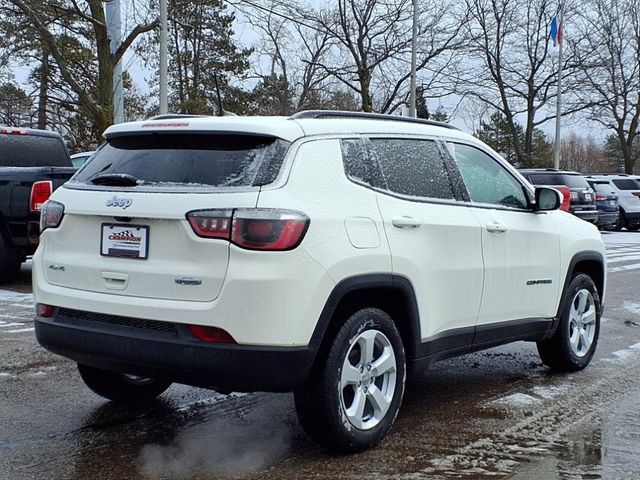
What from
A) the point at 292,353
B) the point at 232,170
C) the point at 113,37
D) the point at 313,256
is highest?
the point at 113,37

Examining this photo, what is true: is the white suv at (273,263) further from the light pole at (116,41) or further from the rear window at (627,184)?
the rear window at (627,184)

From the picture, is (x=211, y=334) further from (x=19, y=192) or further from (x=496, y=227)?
(x=19, y=192)

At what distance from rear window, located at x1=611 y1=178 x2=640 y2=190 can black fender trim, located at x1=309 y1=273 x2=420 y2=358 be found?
82.9ft

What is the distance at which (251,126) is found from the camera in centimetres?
401

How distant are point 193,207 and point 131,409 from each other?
1779mm

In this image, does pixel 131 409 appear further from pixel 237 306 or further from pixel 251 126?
pixel 251 126

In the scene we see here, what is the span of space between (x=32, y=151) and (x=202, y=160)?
283 inches

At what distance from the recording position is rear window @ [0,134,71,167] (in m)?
10.1

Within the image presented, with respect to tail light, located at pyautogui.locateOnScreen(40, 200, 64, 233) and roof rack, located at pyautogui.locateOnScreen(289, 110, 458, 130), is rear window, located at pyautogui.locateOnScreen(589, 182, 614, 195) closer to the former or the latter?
roof rack, located at pyautogui.locateOnScreen(289, 110, 458, 130)

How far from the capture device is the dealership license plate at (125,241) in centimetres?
391

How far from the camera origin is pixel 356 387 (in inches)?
164

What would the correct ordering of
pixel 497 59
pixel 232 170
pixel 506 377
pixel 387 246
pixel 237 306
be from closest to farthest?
pixel 237 306 → pixel 232 170 → pixel 387 246 → pixel 506 377 → pixel 497 59

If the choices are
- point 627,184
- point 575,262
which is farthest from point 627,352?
point 627,184

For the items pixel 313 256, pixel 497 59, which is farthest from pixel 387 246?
pixel 497 59
